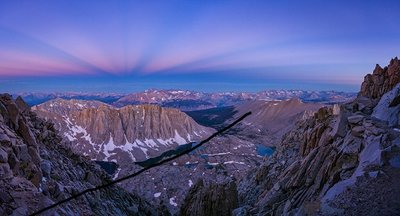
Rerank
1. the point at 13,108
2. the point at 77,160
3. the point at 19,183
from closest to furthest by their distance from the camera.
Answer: the point at 19,183, the point at 13,108, the point at 77,160

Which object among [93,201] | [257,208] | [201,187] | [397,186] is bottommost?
[201,187]

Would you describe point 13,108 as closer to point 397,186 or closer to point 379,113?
point 397,186

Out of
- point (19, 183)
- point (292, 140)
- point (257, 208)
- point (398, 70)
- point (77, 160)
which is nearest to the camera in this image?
point (19, 183)

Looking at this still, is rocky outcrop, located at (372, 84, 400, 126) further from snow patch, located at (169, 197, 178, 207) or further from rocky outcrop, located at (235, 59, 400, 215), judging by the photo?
snow patch, located at (169, 197, 178, 207)

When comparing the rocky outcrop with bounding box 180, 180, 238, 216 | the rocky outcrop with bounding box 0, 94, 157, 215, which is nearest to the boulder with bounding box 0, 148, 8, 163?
the rocky outcrop with bounding box 0, 94, 157, 215

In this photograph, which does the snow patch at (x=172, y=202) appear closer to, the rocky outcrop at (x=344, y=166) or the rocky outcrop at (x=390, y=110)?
the rocky outcrop at (x=344, y=166)

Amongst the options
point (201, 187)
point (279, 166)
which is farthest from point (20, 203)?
point (201, 187)

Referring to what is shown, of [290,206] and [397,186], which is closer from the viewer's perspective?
[397,186]
